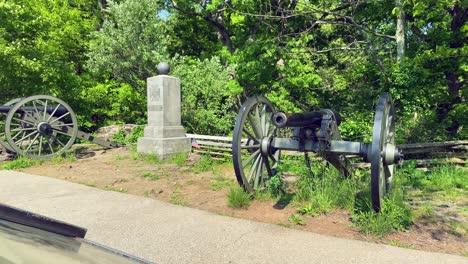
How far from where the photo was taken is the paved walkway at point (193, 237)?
3.34m

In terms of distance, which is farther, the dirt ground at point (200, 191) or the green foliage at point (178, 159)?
the green foliage at point (178, 159)

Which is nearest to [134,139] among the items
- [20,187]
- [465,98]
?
[20,187]

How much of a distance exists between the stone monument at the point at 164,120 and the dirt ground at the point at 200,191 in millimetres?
597

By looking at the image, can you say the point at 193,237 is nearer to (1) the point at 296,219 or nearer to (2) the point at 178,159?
(1) the point at 296,219

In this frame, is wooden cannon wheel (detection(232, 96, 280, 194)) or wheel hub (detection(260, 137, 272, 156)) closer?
wooden cannon wheel (detection(232, 96, 280, 194))

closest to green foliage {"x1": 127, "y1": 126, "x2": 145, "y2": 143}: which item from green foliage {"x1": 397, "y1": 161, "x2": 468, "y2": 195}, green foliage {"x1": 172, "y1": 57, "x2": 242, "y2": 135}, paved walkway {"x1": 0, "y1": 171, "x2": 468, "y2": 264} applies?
green foliage {"x1": 172, "y1": 57, "x2": 242, "y2": 135}

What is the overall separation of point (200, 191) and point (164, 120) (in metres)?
4.24

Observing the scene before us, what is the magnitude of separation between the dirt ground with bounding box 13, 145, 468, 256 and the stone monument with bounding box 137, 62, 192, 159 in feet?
1.96

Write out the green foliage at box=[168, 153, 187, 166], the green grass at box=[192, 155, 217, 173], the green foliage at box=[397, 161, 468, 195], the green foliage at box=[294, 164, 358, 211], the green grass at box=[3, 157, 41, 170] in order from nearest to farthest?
the green foliage at box=[294, 164, 358, 211], the green foliage at box=[397, 161, 468, 195], the green grass at box=[192, 155, 217, 173], the green grass at box=[3, 157, 41, 170], the green foliage at box=[168, 153, 187, 166]

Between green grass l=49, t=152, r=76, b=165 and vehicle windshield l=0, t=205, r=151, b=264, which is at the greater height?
vehicle windshield l=0, t=205, r=151, b=264

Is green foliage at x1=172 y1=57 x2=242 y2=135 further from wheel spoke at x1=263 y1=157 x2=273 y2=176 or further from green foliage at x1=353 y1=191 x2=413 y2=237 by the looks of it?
green foliage at x1=353 y1=191 x2=413 y2=237

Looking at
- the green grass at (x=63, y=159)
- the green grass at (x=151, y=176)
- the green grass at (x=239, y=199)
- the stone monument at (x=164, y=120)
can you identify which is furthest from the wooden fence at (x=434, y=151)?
the green grass at (x=63, y=159)

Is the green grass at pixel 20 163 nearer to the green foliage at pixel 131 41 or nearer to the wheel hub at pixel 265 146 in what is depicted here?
the wheel hub at pixel 265 146

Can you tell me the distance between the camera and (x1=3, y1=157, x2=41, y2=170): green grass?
864cm
